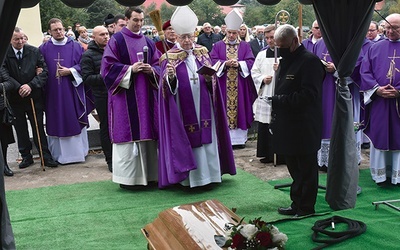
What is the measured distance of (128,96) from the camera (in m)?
6.52

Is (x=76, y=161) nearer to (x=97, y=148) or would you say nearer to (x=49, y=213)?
(x=97, y=148)

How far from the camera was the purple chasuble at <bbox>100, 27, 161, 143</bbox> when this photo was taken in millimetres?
6484

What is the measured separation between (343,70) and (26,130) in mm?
5209

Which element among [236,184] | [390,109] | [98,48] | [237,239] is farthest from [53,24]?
[237,239]

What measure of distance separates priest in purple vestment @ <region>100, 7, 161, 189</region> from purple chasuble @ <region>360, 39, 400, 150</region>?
111 inches

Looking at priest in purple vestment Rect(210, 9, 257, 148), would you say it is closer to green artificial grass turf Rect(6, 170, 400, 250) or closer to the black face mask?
green artificial grass turf Rect(6, 170, 400, 250)

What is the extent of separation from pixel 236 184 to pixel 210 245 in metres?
3.17

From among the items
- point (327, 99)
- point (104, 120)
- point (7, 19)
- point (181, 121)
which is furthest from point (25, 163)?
point (327, 99)

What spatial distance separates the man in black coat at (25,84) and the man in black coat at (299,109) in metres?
4.21

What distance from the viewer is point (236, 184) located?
6.80m

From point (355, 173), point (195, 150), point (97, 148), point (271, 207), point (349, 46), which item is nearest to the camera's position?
point (349, 46)

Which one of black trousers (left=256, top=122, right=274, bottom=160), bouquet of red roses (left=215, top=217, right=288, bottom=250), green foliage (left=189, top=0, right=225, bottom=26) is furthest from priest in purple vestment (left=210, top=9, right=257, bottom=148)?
bouquet of red roses (left=215, top=217, right=288, bottom=250)

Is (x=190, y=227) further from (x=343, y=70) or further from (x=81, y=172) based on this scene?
(x=81, y=172)

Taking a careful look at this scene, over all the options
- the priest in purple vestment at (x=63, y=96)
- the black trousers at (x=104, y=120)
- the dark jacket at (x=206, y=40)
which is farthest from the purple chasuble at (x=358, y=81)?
the dark jacket at (x=206, y=40)
